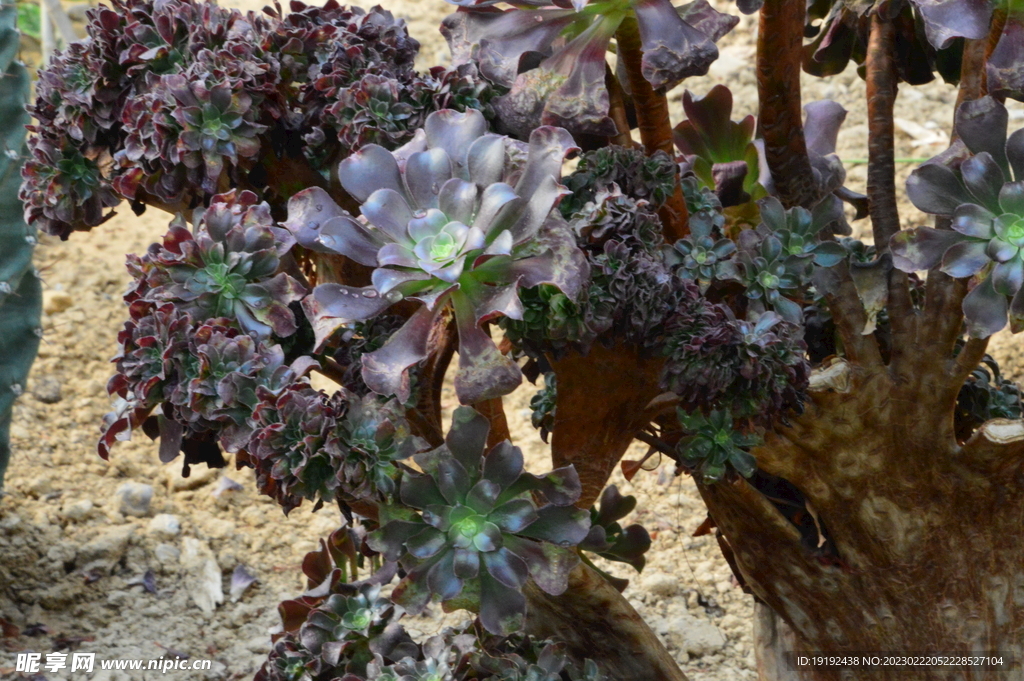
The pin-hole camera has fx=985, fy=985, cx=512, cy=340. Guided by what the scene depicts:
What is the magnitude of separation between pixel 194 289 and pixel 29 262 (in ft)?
3.41

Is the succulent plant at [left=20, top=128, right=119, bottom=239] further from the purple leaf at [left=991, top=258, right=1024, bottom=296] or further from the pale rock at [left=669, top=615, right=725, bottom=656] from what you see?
the pale rock at [left=669, top=615, right=725, bottom=656]

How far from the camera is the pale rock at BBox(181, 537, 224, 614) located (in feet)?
6.55

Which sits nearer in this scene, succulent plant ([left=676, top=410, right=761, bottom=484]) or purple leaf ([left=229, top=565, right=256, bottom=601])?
succulent plant ([left=676, top=410, right=761, bottom=484])

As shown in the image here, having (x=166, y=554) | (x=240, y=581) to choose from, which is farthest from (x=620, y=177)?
(x=166, y=554)

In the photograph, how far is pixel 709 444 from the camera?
1.21 m

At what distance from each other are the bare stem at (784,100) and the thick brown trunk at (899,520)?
0.28 meters

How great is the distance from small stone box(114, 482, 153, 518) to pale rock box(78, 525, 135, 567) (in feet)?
0.41

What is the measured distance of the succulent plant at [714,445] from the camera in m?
1.20

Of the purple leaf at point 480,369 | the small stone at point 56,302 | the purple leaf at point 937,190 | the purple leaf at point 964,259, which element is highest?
the small stone at point 56,302

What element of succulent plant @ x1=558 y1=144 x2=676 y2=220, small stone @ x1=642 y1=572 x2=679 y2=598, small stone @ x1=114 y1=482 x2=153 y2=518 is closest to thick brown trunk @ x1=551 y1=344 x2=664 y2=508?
succulent plant @ x1=558 y1=144 x2=676 y2=220

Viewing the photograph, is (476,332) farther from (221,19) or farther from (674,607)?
(674,607)

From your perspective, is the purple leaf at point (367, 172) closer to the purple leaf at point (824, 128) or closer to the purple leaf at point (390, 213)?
the purple leaf at point (390, 213)

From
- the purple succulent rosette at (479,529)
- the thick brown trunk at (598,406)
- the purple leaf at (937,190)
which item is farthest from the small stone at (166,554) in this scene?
the purple leaf at (937,190)

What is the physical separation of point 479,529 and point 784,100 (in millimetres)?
725
